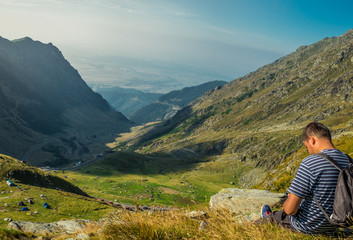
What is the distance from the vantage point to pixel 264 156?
485 feet

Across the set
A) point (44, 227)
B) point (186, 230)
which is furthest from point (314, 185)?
point (44, 227)

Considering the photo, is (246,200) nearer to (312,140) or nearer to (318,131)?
(312,140)

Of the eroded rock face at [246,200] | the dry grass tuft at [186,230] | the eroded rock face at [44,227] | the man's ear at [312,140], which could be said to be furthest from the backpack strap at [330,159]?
the eroded rock face at [44,227]

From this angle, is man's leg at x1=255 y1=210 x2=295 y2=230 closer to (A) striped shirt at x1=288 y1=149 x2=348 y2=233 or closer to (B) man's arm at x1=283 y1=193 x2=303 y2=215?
(A) striped shirt at x1=288 y1=149 x2=348 y2=233

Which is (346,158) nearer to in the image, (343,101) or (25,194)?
(25,194)

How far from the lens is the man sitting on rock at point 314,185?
18.3 feet

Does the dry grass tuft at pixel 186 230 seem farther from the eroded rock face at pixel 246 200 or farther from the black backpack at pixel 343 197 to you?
the eroded rock face at pixel 246 200

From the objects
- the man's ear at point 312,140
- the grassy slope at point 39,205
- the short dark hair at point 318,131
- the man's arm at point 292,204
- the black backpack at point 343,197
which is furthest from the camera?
the grassy slope at point 39,205

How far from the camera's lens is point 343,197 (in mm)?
5277

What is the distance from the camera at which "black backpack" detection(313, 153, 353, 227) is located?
521 centimetres

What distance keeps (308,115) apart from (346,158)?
211877 millimetres

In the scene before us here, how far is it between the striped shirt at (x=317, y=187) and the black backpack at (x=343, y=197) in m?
0.16

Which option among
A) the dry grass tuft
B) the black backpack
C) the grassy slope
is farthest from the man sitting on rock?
the grassy slope

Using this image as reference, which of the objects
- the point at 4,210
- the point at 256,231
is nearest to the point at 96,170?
the point at 4,210
